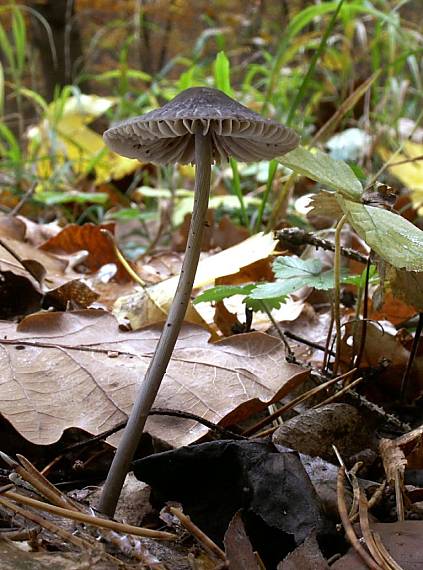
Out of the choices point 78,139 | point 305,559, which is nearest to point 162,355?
point 305,559

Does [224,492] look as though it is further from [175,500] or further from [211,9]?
[211,9]

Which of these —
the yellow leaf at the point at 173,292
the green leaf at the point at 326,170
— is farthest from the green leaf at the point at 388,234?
the yellow leaf at the point at 173,292

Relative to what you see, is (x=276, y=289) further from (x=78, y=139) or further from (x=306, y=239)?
(x=78, y=139)

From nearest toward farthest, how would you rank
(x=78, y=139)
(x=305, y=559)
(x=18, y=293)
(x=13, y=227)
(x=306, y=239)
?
(x=305, y=559) < (x=306, y=239) < (x=18, y=293) < (x=13, y=227) < (x=78, y=139)

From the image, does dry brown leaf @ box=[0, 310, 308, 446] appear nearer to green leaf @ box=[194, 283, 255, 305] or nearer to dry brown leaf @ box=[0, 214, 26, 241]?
green leaf @ box=[194, 283, 255, 305]

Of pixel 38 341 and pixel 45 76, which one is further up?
pixel 45 76

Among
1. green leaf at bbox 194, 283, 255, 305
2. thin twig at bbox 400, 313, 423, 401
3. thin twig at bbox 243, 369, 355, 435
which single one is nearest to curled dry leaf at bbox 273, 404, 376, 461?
thin twig at bbox 243, 369, 355, 435

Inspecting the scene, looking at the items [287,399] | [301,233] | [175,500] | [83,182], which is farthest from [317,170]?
[83,182]
